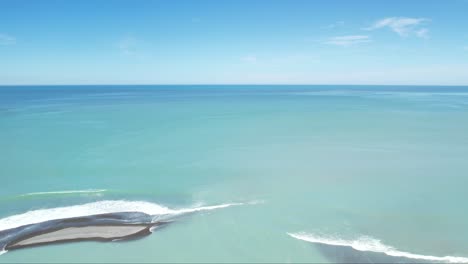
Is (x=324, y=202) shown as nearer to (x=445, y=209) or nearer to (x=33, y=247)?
(x=445, y=209)

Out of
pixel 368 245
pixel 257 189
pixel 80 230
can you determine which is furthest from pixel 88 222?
pixel 368 245

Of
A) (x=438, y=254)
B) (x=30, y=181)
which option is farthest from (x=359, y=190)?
(x=30, y=181)

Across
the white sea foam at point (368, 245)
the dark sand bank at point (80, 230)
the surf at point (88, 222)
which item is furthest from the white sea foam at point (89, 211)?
the white sea foam at point (368, 245)

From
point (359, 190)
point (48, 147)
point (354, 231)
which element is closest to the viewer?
point (354, 231)

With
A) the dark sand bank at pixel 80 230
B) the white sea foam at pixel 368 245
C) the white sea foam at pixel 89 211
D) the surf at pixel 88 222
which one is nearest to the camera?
the white sea foam at pixel 368 245

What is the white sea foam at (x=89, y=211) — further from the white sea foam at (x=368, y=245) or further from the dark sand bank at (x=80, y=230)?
the white sea foam at (x=368, y=245)

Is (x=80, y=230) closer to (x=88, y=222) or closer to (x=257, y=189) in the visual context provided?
(x=88, y=222)

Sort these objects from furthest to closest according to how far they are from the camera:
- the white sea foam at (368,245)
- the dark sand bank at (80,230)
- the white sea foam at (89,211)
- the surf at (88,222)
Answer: the white sea foam at (89,211) → the surf at (88,222) → the dark sand bank at (80,230) → the white sea foam at (368,245)
